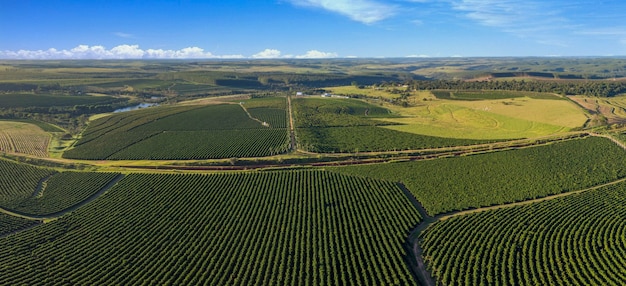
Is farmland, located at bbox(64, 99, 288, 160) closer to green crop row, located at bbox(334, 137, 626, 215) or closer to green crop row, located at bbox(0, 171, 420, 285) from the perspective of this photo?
green crop row, located at bbox(0, 171, 420, 285)

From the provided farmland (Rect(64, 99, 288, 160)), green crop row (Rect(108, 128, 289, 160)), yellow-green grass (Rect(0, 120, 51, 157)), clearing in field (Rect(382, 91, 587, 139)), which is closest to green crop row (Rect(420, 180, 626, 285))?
clearing in field (Rect(382, 91, 587, 139))

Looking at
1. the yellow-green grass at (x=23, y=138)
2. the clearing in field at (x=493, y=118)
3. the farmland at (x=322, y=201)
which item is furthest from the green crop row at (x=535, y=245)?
the yellow-green grass at (x=23, y=138)

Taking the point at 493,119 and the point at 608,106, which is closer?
the point at 493,119

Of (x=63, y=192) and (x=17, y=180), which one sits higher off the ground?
(x=17, y=180)

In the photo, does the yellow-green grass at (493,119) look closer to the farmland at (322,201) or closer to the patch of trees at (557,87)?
the farmland at (322,201)

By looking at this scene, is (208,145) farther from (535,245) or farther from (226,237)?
(535,245)

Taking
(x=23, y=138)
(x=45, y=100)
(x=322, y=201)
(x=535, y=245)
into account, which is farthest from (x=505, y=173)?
(x=45, y=100)

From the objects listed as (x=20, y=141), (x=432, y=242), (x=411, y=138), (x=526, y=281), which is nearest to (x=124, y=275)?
(x=432, y=242)
